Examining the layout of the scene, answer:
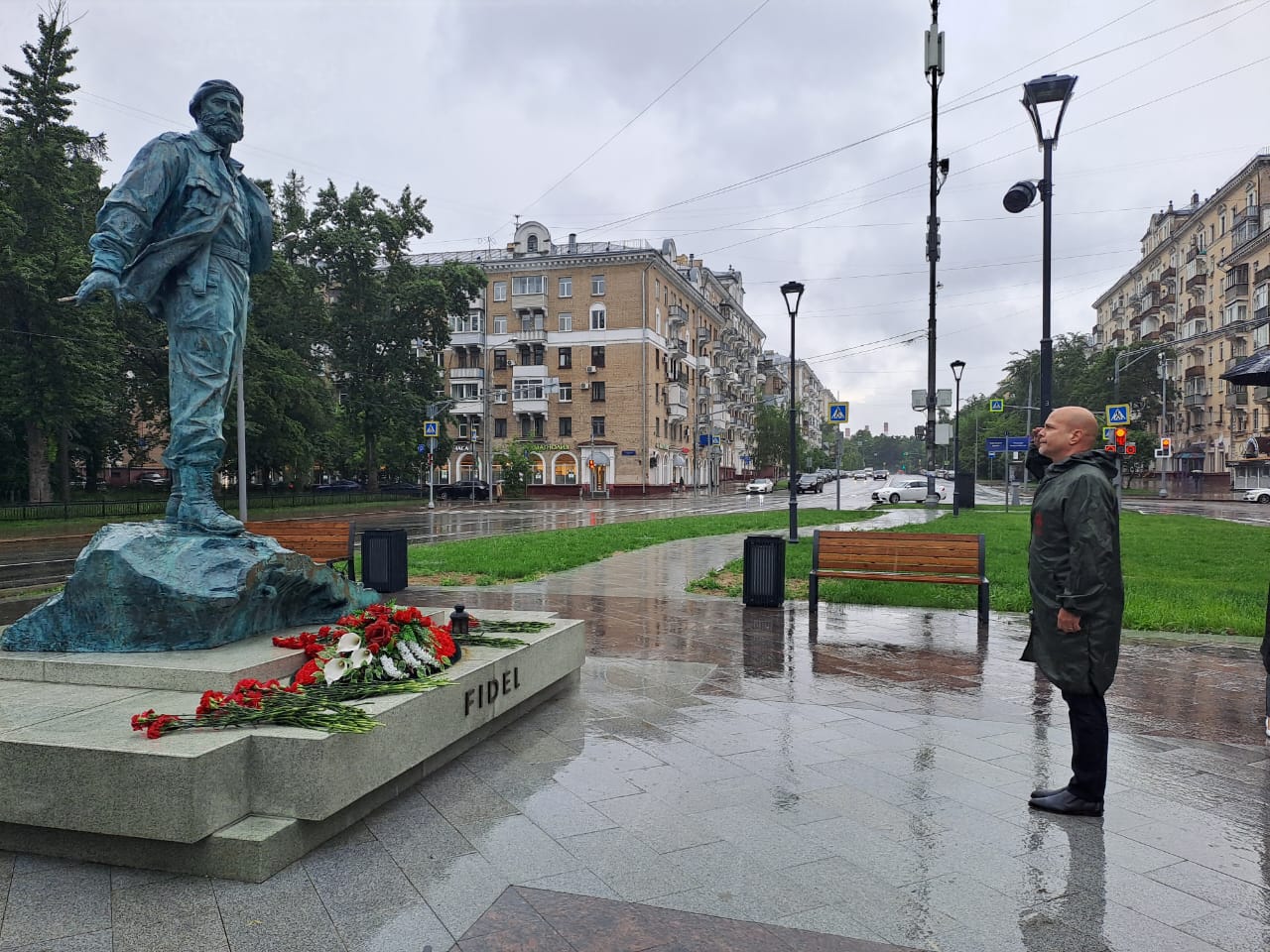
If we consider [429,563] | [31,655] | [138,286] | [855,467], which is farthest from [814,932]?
[855,467]

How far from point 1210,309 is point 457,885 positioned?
3044 inches

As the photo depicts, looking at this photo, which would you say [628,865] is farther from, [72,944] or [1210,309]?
[1210,309]

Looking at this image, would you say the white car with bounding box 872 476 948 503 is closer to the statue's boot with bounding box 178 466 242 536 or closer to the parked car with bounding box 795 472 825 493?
the parked car with bounding box 795 472 825 493

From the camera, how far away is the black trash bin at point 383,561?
11289 millimetres

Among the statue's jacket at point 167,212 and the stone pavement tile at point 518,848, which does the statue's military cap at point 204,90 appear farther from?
the stone pavement tile at point 518,848

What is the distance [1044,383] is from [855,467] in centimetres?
17884

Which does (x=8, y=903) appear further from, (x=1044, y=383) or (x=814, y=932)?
(x=1044, y=383)

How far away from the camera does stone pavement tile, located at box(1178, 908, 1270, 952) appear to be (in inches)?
112

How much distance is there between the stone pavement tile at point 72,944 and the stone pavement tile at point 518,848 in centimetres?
135

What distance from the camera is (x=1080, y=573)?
154 inches

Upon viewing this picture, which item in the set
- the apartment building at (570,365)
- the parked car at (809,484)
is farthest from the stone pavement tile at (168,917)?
the parked car at (809,484)

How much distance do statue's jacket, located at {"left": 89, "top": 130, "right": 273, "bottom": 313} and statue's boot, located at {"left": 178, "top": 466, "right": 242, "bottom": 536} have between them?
1.26 meters

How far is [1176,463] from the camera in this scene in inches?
2689

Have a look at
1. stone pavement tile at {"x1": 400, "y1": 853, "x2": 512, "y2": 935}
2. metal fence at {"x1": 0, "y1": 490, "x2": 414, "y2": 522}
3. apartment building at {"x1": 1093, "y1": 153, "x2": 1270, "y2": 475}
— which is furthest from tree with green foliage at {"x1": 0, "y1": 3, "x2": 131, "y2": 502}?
apartment building at {"x1": 1093, "y1": 153, "x2": 1270, "y2": 475}
